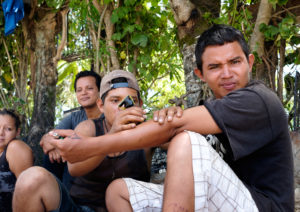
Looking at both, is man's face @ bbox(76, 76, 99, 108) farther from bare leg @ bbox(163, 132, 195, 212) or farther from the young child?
bare leg @ bbox(163, 132, 195, 212)

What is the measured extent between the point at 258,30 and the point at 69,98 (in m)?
7.32

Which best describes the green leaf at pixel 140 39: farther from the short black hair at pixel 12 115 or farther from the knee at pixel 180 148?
the knee at pixel 180 148

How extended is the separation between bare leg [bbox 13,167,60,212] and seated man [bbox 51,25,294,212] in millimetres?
299

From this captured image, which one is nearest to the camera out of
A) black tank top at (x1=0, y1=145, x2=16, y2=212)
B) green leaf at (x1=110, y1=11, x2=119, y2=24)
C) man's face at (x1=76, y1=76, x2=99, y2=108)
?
black tank top at (x1=0, y1=145, x2=16, y2=212)

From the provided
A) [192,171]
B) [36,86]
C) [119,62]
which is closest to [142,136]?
[192,171]

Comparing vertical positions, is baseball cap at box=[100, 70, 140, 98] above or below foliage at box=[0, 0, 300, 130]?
below

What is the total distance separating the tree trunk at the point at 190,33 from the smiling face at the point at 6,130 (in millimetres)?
1713

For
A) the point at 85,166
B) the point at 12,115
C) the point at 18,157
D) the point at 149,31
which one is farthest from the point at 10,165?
the point at 149,31

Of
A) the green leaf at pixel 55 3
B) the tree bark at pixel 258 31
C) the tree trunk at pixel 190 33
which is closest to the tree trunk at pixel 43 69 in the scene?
the green leaf at pixel 55 3

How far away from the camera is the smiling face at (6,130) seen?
289 centimetres

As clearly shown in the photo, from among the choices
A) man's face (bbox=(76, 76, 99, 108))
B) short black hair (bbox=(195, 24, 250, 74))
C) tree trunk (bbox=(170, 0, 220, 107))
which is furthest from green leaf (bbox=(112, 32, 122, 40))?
short black hair (bbox=(195, 24, 250, 74))

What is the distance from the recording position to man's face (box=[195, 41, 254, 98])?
1.81 m

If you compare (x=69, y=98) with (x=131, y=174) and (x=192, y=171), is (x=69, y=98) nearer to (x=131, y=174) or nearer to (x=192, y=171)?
(x=131, y=174)

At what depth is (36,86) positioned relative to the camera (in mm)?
5242
